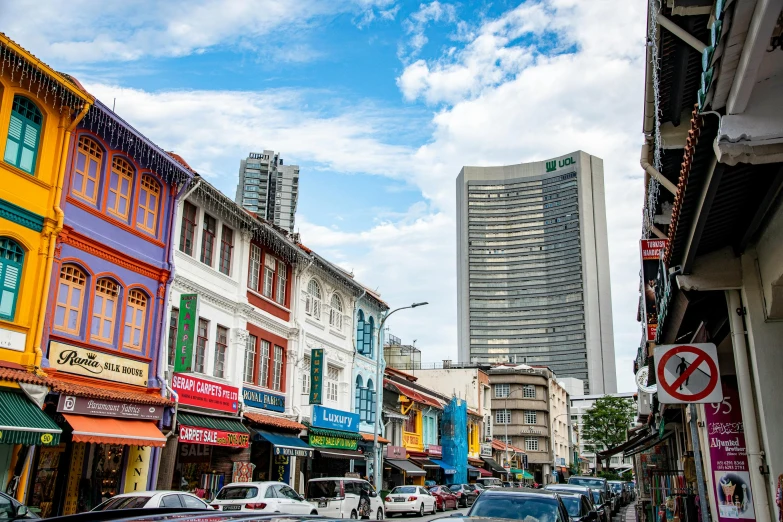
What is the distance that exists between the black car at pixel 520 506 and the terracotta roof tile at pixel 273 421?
14.6 metres

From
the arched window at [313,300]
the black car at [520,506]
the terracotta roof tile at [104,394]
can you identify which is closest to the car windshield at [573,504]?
the black car at [520,506]

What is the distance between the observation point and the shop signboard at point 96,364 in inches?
701

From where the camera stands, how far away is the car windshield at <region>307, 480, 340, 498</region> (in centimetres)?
A: 2497

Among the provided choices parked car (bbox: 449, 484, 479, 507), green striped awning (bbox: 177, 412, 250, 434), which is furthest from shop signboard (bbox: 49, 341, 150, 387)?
parked car (bbox: 449, 484, 479, 507)

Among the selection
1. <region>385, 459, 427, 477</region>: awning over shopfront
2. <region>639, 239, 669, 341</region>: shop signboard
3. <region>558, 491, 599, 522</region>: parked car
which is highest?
<region>639, 239, 669, 341</region>: shop signboard

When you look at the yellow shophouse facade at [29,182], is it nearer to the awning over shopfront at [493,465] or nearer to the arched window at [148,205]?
the arched window at [148,205]

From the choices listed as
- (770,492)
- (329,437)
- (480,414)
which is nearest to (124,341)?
(329,437)

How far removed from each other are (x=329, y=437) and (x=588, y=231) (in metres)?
154

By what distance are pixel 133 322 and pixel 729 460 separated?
16035 millimetres

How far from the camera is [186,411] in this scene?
72.7 feet

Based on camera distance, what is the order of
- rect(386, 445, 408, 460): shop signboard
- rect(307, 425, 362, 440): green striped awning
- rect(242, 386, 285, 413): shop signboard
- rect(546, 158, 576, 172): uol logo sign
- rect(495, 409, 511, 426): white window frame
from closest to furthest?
1. rect(242, 386, 285, 413): shop signboard
2. rect(307, 425, 362, 440): green striped awning
3. rect(386, 445, 408, 460): shop signboard
4. rect(495, 409, 511, 426): white window frame
5. rect(546, 158, 576, 172): uol logo sign

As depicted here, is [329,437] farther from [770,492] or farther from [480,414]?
[480,414]

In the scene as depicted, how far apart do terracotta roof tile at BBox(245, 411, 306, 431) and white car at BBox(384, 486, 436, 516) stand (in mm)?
7371

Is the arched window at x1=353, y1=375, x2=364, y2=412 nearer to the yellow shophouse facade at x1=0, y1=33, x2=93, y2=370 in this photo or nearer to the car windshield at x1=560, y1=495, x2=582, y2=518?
the car windshield at x1=560, y1=495, x2=582, y2=518
